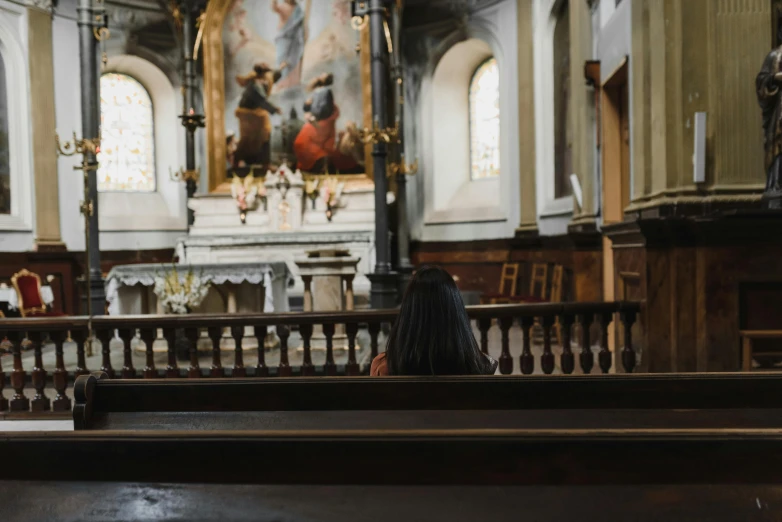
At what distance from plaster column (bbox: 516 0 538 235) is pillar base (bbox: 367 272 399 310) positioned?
4.27m

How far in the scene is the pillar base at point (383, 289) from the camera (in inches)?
337

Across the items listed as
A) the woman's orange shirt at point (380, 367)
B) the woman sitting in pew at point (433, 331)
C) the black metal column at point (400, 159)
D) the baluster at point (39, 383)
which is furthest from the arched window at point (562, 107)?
the woman sitting in pew at point (433, 331)

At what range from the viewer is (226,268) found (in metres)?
7.70

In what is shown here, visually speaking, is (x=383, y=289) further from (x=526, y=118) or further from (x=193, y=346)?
(x=526, y=118)

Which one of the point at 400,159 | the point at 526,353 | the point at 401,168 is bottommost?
the point at 526,353

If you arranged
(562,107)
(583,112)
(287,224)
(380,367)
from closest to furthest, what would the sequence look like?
→ 1. (380,367)
2. (583,112)
3. (562,107)
4. (287,224)

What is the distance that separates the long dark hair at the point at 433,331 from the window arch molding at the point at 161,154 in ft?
41.4

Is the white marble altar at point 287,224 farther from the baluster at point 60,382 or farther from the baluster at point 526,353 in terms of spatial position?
the baluster at point 526,353

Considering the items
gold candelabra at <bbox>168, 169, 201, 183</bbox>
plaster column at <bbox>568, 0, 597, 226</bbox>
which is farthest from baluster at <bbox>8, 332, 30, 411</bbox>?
gold candelabra at <bbox>168, 169, 201, 183</bbox>

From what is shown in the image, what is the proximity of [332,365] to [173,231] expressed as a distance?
10.3m

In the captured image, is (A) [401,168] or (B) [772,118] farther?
(A) [401,168]

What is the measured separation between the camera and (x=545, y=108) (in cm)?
1154

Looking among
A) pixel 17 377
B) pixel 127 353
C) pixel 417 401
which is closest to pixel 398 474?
pixel 417 401

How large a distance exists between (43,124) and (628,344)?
36.2 feet
